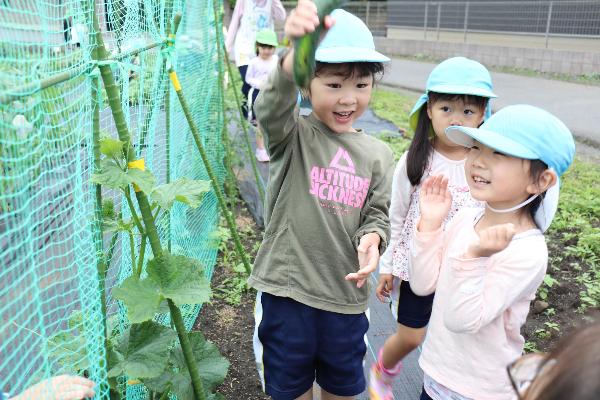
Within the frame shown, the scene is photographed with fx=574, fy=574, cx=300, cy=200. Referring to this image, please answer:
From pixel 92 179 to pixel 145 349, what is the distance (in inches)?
20.9

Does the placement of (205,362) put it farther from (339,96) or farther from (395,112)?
(395,112)

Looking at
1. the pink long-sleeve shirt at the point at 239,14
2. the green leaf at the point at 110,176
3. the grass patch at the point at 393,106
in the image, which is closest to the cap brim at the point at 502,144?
the green leaf at the point at 110,176

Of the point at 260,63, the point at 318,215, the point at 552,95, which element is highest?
the point at 260,63

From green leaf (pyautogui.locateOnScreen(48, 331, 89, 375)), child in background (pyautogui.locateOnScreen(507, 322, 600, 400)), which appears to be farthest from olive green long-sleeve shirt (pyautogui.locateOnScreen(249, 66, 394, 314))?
child in background (pyautogui.locateOnScreen(507, 322, 600, 400))

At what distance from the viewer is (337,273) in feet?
6.48

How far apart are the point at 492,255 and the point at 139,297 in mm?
991

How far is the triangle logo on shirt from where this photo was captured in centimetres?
195

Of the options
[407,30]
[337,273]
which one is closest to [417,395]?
[337,273]

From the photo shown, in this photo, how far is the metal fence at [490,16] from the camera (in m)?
12.4

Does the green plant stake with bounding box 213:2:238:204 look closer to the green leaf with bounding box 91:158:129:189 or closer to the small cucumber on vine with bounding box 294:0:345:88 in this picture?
the green leaf with bounding box 91:158:129:189

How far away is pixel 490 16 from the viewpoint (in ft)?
48.8

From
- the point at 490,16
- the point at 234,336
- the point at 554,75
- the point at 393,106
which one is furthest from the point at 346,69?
the point at 490,16

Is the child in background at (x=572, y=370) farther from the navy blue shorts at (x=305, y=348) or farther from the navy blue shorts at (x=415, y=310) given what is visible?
the navy blue shorts at (x=415, y=310)

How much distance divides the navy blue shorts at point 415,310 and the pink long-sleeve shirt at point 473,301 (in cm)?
49
